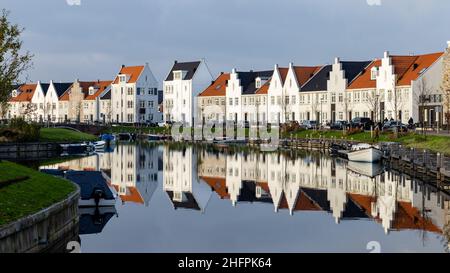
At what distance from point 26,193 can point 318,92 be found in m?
96.0

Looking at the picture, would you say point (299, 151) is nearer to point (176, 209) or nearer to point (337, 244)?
point (176, 209)

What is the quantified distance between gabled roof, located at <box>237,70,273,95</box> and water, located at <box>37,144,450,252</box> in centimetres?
7036

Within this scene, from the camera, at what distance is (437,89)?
100125mm

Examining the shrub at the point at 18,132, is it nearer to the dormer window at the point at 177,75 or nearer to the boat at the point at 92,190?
the boat at the point at 92,190

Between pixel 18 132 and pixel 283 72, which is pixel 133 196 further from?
pixel 283 72

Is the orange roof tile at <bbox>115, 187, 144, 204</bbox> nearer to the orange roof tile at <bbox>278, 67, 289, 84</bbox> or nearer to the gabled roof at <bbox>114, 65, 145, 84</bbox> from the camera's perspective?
the orange roof tile at <bbox>278, 67, 289, 84</bbox>

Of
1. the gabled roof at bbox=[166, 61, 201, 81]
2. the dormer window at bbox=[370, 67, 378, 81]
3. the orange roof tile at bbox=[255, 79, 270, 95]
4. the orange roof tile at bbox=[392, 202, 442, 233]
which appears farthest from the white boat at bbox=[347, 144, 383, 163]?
the gabled roof at bbox=[166, 61, 201, 81]

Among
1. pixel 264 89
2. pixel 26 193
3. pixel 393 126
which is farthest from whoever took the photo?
pixel 264 89

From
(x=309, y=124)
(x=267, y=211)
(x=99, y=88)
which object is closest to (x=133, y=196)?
(x=267, y=211)

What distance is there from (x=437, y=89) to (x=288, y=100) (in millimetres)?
33206

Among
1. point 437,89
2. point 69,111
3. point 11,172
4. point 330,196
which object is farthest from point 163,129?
point 11,172

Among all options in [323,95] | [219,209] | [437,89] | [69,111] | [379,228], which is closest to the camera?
[379,228]

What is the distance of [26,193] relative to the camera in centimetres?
2844

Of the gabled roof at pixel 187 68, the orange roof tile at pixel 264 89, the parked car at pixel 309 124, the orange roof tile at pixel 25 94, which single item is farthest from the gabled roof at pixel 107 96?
the parked car at pixel 309 124
